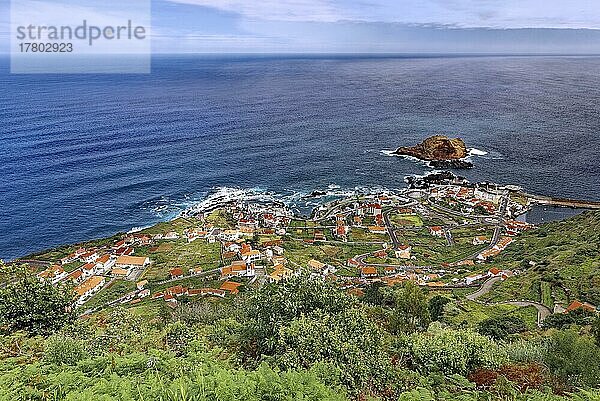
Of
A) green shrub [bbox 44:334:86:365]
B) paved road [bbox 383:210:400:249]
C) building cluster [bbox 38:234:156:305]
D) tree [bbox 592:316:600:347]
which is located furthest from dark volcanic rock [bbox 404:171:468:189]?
green shrub [bbox 44:334:86:365]

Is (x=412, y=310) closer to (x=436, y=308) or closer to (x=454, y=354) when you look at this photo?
(x=436, y=308)

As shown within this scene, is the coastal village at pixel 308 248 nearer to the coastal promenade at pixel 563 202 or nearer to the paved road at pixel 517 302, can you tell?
the paved road at pixel 517 302

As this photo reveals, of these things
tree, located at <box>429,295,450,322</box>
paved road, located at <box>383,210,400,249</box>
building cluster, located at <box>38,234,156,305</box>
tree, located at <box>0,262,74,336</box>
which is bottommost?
building cluster, located at <box>38,234,156,305</box>

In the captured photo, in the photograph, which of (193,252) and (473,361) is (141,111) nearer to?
(193,252)

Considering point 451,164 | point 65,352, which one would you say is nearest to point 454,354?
point 65,352

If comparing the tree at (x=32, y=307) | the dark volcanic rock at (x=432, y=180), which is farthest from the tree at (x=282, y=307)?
the dark volcanic rock at (x=432, y=180)

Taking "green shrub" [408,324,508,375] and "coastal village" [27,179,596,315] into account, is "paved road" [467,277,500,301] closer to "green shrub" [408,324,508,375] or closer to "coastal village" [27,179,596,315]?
"coastal village" [27,179,596,315]
